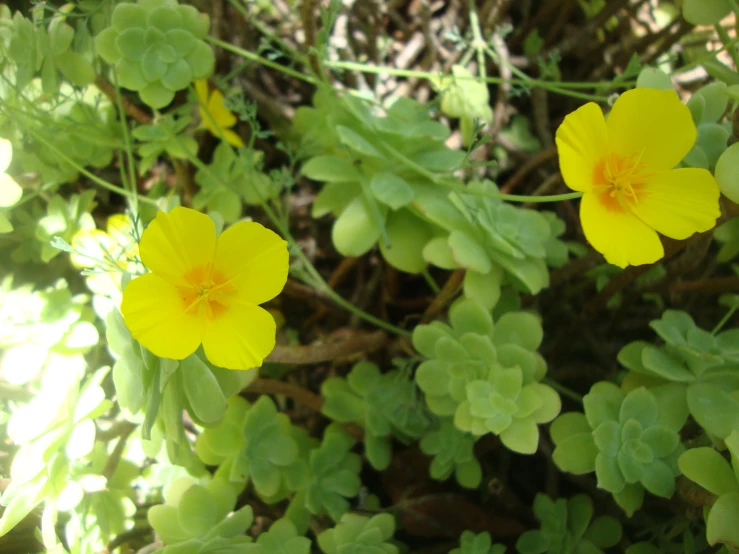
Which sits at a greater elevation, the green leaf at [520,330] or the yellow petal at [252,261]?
the yellow petal at [252,261]

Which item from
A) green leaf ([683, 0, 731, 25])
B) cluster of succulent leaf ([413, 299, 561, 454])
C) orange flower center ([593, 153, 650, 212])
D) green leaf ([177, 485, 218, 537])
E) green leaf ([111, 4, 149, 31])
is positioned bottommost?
green leaf ([177, 485, 218, 537])

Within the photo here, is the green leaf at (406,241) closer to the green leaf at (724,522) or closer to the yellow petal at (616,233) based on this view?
the yellow petal at (616,233)

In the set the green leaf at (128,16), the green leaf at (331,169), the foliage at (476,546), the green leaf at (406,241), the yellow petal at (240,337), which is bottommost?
the foliage at (476,546)

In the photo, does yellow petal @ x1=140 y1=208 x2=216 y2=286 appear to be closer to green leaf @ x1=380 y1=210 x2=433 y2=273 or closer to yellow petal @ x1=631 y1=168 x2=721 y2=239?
green leaf @ x1=380 y1=210 x2=433 y2=273

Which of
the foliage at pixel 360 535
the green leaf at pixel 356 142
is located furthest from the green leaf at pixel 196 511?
the green leaf at pixel 356 142

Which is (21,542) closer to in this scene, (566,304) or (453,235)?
(453,235)

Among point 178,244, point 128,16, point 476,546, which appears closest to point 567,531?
point 476,546

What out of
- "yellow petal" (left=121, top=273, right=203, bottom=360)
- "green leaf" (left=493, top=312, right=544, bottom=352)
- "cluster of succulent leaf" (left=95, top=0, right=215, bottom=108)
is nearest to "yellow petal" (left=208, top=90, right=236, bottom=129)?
"cluster of succulent leaf" (left=95, top=0, right=215, bottom=108)
